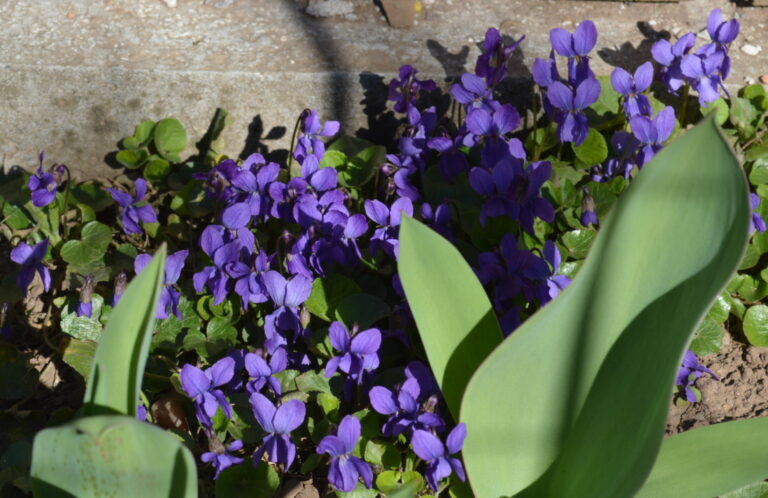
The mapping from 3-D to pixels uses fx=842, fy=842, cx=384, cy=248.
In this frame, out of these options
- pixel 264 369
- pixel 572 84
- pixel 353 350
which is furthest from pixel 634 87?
pixel 264 369

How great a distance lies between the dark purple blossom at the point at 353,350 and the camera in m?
1.43

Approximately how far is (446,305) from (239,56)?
123cm

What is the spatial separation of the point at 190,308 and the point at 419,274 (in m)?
0.73

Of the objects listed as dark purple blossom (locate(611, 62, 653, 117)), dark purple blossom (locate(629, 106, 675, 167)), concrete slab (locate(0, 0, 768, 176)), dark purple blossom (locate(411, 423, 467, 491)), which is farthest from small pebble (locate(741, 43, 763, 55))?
dark purple blossom (locate(411, 423, 467, 491))

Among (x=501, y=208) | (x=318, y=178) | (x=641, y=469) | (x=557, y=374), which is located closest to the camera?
(x=641, y=469)

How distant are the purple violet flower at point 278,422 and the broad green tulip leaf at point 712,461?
0.54 m

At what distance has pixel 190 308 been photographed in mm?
1729

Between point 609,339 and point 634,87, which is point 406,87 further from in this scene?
point 609,339

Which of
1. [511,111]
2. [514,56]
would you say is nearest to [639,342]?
[511,111]

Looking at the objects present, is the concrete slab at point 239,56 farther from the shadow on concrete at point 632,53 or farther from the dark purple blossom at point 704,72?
the dark purple blossom at point 704,72

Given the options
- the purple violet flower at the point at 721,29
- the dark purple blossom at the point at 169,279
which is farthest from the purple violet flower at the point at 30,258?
the purple violet flower at the point at 721,29

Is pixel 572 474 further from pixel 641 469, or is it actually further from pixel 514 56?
pixel 514 56

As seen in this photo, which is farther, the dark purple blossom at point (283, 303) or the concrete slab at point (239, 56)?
the concrete slab at point (239, 56)

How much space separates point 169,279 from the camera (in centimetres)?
156
